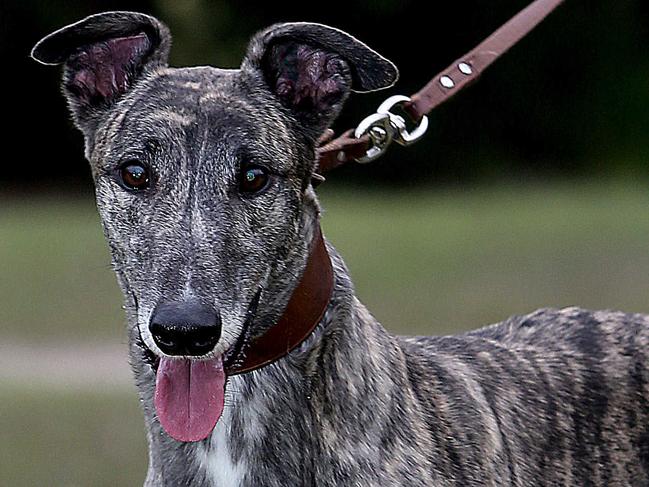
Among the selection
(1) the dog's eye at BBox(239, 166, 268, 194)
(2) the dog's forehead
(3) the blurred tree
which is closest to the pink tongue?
(1) the dog's eye at BBox(239, 166, 268, 194)

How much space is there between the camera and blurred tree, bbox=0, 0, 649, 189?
2805 cm

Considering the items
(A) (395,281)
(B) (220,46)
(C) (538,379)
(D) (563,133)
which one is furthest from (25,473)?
(D) (563,133)

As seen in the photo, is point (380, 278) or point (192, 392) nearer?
point (192, 392)

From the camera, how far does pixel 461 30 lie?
95.0 ft

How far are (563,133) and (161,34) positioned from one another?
2477 cm

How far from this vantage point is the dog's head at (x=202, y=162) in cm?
394

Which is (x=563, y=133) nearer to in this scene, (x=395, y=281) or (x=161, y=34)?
(x=395, y=281)

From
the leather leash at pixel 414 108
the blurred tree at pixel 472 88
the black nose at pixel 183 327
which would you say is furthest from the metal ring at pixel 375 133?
A: the blurred tree at pixel 472 88

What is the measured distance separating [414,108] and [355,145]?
14.6 inches

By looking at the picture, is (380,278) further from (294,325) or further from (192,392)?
(192,392)

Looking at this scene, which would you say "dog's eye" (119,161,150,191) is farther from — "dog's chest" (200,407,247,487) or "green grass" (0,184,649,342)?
"green grass" (0,184,649,342)

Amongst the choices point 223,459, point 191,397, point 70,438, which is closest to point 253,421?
point 223,459

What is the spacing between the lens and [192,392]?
161 inches

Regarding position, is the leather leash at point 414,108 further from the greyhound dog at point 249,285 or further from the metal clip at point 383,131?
the greyhound dog at point 249,285
